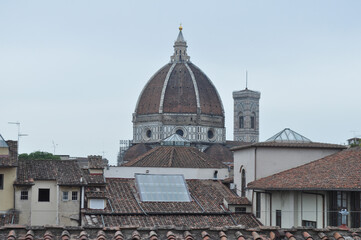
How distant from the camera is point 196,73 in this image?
454 ft

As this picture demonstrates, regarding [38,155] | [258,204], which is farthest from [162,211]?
[38,155]

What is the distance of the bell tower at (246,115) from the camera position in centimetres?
16762

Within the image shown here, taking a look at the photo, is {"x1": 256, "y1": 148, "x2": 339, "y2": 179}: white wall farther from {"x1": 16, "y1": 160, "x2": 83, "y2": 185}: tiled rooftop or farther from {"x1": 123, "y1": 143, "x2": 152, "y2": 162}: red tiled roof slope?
{"x1": 123, "y1": 143, "x2": 152, "y2": 162}: red tiled roof slope

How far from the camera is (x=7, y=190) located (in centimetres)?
3922

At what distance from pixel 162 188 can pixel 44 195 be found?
6.63m

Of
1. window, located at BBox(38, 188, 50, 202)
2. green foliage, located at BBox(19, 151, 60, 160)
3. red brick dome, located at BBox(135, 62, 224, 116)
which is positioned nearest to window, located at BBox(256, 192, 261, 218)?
window, located at BBox(38, 188, 50, 202)

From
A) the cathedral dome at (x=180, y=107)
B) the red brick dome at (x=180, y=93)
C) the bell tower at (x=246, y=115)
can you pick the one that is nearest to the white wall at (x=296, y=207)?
the cathedral dome at (x=180, y=107)

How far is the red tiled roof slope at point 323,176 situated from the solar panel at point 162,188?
539 centimetres

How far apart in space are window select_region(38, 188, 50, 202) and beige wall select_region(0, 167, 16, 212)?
188cm

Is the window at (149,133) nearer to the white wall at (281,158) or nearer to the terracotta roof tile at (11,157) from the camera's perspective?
the terracotta roof tile at (11,157)

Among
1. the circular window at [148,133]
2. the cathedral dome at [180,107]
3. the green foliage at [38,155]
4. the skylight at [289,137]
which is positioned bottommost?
the skylight at [289,137]

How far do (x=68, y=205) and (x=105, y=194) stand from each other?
2.73 m

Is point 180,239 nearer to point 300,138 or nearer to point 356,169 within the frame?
point 356,169

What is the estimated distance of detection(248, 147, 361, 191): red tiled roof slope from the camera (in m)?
27.8
